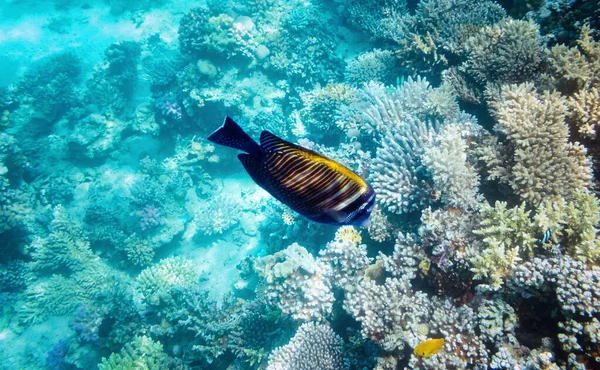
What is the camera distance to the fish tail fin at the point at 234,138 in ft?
3.18

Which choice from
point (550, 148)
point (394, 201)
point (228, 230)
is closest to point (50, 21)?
point (228, 230)

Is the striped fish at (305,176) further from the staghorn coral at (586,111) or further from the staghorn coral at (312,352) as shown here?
the staghorn coral at (586,111)

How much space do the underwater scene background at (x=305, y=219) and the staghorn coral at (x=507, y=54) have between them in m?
0.03

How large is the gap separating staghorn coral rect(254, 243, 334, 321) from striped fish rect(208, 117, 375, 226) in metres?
4.64

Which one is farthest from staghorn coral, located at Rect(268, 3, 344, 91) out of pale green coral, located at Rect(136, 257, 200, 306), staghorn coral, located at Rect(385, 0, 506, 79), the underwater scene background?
pale green coral, located at Rect(136, 257, 200, 306)

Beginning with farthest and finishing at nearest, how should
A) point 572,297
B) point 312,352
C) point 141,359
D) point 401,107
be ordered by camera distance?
point 141,359
point 401,107
point 312,352
point 572,297

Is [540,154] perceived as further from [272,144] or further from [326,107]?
[326,107]

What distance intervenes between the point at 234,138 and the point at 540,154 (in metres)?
4.43

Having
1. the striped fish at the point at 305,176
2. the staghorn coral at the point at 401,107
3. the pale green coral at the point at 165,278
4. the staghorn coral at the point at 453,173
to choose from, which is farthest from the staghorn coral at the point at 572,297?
the pale green coral at the point at 165,278

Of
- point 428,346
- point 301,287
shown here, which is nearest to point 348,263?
point 301,287

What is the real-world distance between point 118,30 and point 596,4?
21.4 m

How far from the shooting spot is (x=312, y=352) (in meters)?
4.76

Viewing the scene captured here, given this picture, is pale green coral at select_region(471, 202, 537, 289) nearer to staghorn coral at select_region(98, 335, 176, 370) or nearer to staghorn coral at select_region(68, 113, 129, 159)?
staghorn coral at select_region(98, 335, 176, 370)

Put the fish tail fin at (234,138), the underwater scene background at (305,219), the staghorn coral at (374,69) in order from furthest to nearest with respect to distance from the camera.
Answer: the staghorn coral at (374,69) < the underwater scene background at (305,219) < the fish tail fin at (234,138)
